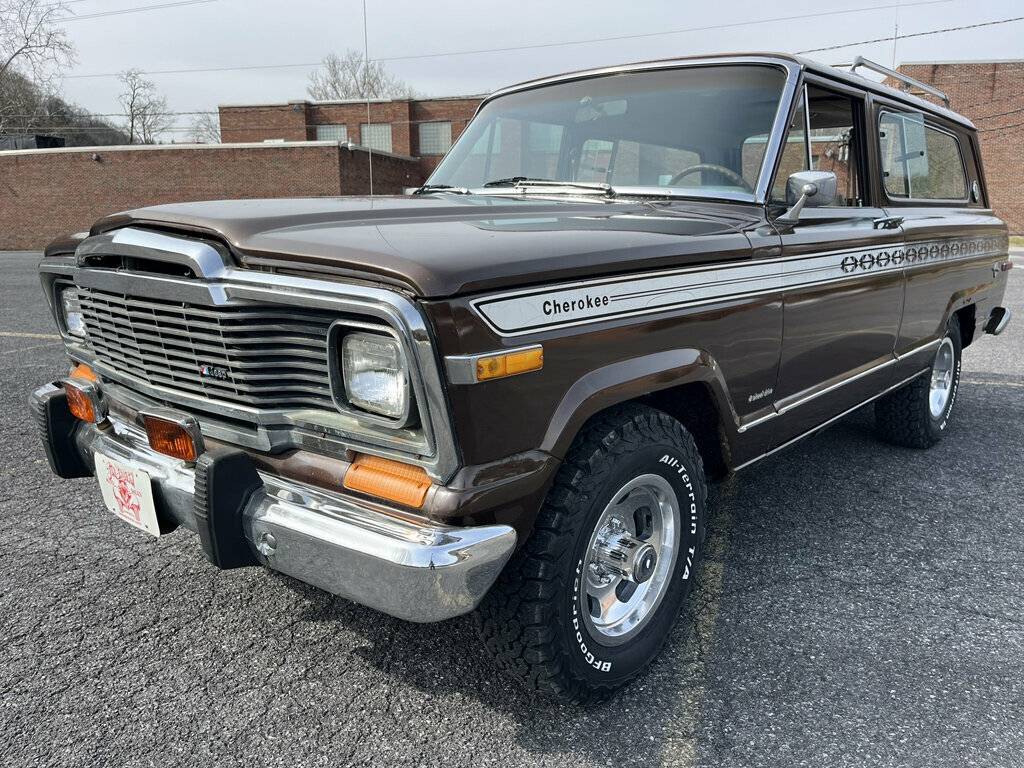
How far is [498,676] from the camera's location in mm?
2309

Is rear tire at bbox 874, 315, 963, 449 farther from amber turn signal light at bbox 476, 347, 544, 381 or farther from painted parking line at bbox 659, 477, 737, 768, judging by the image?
amber turn signal light at bbox 476, 347, 544, 381

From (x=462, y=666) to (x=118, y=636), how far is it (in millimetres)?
1133

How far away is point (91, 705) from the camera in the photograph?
7.06ft

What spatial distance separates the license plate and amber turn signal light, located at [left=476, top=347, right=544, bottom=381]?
3.55ft

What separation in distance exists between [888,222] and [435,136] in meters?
33.4

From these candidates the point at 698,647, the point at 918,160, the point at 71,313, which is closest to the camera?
the point at 698,647

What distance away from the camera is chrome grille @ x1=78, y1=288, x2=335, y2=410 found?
188 centimetres

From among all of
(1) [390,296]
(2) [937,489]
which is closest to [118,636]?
(1) [390,296]

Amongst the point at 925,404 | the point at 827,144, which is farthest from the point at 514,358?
the point at 925,404

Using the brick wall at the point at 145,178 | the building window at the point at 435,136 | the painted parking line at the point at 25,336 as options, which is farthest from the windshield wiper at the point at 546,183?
the building window at the point at 435,136

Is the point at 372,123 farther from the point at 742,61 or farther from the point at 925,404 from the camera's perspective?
the point at 742,61

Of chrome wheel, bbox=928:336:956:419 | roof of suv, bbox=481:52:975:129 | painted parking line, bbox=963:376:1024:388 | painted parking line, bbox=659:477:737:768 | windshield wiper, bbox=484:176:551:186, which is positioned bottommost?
painted parking line, bbox=963:376:1024:388

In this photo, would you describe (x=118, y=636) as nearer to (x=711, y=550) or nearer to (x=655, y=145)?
(x=711, y=550)

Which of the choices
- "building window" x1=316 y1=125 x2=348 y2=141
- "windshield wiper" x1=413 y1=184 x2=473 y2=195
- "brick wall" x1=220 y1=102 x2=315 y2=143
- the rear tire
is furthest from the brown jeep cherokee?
"brick wall" x1=220 y1=102 x2=315 y2=143
